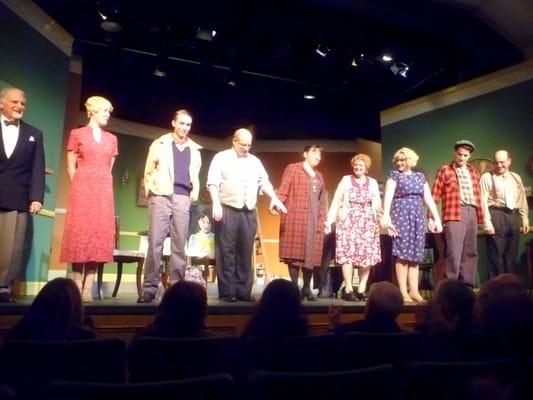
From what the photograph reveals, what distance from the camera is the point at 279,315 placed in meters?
2.25

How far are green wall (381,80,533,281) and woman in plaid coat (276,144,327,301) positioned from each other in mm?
3468

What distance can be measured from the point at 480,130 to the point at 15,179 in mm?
6284

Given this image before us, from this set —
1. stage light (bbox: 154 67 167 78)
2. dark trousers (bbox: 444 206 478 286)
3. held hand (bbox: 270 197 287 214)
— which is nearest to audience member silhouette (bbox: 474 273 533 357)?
held hand (bbox: 270 197 287 214)

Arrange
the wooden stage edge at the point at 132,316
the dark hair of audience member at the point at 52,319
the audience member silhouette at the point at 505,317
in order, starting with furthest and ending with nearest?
the wooden stage edge at the point at 132,316
the dark hair of audience member at the point at 52,319
the audience member silhouette at the point at 505,317

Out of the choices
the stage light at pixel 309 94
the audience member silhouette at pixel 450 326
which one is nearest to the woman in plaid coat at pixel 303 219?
the audience member silhouette at pixel 450 326

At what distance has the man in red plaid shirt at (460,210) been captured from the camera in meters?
4.99

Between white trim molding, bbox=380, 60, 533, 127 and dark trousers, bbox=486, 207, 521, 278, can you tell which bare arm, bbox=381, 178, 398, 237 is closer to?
dark trousers, bbox=486, 207, 521, 278

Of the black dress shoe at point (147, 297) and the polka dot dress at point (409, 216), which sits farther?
the polka dot dress at point (409, 216)

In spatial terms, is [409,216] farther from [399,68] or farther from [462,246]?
[399,68]

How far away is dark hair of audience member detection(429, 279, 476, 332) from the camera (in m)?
2.40

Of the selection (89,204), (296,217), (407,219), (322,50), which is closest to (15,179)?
(89,204)

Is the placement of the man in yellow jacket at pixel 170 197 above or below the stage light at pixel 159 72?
below

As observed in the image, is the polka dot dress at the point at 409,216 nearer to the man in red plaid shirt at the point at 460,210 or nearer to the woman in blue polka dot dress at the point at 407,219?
the woman in blue polka dot dress at the point at 407,219

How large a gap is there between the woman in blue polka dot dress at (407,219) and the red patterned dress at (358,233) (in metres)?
0.20
